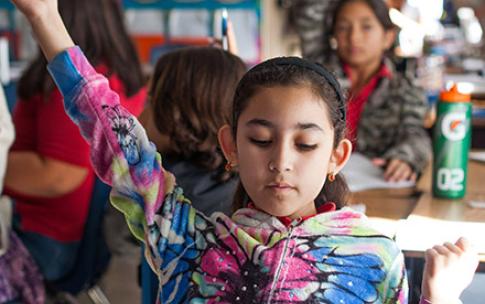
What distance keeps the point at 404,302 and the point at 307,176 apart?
242 millimetres

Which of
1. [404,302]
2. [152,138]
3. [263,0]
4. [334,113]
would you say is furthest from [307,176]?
[263,0]

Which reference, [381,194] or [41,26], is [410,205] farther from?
[41,26]

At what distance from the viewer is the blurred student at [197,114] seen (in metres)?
1.77

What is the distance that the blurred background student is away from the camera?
7.43 ft

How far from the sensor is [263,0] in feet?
15.2

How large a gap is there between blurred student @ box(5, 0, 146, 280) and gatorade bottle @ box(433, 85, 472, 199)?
3.11 ft

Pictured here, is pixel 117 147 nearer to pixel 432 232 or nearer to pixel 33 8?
pixel 33 8

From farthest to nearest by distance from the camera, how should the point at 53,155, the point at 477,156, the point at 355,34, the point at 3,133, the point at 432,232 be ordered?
the point at 355,34 < the point at 477,156 < the point at 53,155 < the point at 3,133 < the point at 432,232

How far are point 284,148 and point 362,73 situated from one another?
148 centimetres

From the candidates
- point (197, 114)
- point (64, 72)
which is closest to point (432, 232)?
point (197, 114)

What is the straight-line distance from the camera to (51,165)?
2.20m

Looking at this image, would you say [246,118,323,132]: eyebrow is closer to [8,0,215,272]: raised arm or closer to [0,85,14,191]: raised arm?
[8,0,215,272]: raised arm

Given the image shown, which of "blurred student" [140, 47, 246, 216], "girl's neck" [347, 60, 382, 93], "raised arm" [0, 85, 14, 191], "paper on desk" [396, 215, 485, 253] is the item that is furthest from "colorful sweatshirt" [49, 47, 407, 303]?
"girl's neck" [347, 60, 382, 93]

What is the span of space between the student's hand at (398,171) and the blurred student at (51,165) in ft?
2.68
